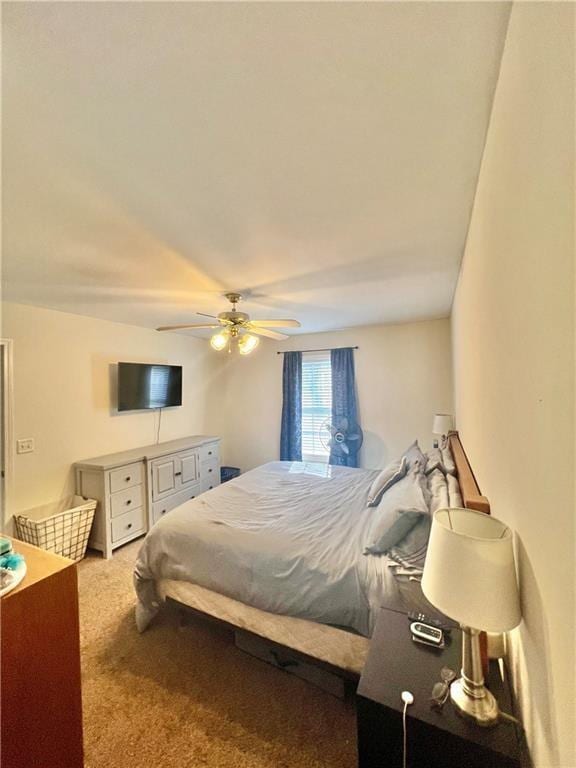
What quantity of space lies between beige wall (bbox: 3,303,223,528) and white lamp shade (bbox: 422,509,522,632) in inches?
137

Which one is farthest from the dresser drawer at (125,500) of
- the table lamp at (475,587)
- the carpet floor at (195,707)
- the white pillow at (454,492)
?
the table lamp at (475,587)

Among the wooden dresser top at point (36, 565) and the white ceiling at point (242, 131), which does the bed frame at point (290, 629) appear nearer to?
the wooden dresser top at point (36, 565)

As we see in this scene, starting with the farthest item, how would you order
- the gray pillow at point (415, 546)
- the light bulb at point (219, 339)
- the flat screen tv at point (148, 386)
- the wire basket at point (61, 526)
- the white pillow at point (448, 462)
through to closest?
the flat screen tv at point (148, 386) → the wire basket at point (61, 526) → the light bulb at point (219, 339) → the white pillow at point (448, 462) → the gray pillow at point (415, 546)

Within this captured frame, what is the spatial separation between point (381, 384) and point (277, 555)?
10.0 feet

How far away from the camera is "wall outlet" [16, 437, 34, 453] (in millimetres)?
Answer: 2809

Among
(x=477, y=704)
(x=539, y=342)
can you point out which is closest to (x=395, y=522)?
(x=477, y=704)

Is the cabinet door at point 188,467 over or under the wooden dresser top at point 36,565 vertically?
under

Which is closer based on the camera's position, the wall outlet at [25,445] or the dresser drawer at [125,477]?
the wall outlet at [25,445]

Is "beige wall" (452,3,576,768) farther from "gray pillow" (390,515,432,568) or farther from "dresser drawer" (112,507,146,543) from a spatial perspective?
"dresser drawer" (112,507,146,543)

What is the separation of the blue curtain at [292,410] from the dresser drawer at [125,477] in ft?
6.92

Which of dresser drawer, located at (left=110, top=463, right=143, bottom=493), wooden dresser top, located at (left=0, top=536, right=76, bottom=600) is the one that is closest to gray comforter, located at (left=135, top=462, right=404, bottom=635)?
wooden dresser top, located at (left=0, top=536, right=76, bottom=600)

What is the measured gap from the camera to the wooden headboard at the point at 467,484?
1272mm

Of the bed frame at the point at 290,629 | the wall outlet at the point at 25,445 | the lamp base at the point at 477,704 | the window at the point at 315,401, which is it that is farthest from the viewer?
the window at the point at 315,401

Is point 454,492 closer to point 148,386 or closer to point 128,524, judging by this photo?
point 128,524
